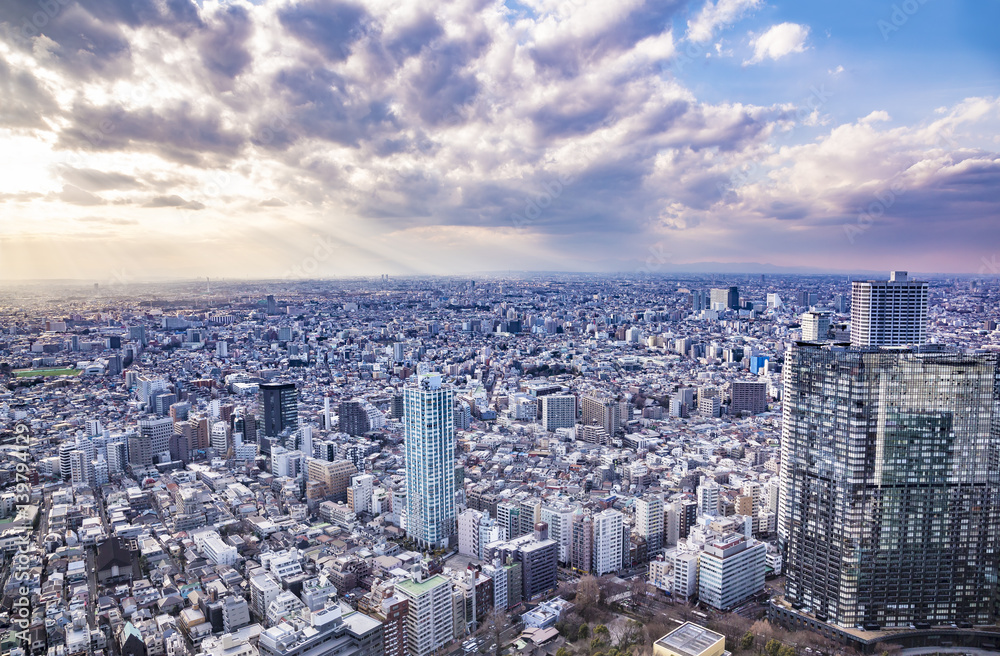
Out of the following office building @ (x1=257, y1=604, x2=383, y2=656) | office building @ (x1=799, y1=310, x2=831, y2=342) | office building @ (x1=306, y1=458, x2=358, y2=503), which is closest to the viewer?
office building @ (x1=257, y1=604, x2=383, y2=656)

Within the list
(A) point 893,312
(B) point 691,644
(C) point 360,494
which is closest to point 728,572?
(B) point 691,644

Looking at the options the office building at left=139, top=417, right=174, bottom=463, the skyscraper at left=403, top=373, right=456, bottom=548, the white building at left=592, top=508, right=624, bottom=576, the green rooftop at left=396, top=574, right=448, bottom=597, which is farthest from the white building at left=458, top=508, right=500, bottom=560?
the office building at left=139, top=417, right=174, bottom=463

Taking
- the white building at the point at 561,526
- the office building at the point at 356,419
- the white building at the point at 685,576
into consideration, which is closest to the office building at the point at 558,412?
the office building at the point at 356,419

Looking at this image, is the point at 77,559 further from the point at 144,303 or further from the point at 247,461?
the point at 144,303

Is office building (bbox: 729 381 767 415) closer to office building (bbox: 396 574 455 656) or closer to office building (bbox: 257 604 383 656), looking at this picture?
office building (bbox: 396 574 455 656)

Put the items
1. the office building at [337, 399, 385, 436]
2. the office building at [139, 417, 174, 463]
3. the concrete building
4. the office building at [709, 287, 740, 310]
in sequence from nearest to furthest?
1. the concrete building
2. the office building at [139, 417, 174, 463]
3. the office building at [337, 399, 385, 436]
4. the office building at [709, 287, 740, 310]

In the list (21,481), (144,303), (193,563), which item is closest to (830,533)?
(193,563)

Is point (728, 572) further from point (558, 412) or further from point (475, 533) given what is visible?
point (558, 412)

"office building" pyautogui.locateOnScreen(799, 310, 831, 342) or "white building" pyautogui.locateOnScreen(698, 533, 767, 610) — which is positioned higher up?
"office building" pyautogui.locateOnScreen(799, 310, 831, 342)
